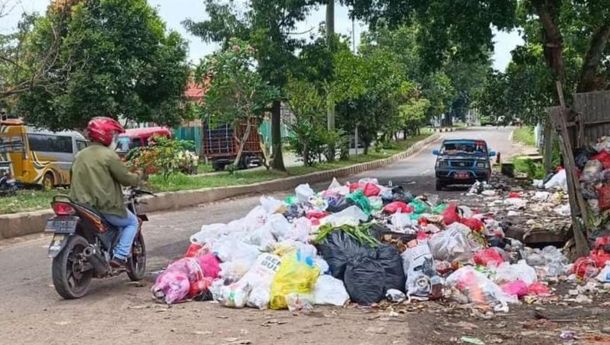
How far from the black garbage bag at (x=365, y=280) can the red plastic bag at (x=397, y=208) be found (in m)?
3.18

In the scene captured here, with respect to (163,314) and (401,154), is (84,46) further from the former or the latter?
(401,154)

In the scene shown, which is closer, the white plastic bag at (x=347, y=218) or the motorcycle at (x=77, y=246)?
the motorcycle at (x=77, y=246)

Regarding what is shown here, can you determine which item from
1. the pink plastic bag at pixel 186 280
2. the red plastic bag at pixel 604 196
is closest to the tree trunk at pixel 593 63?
the red plastic bag at pixel 604 196

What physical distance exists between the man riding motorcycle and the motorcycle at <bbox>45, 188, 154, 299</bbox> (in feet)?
0.29

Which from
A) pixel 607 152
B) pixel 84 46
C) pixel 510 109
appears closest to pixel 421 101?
pixel 510 109

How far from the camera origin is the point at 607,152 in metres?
8.49

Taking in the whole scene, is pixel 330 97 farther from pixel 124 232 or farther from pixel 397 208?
pixel 124 232

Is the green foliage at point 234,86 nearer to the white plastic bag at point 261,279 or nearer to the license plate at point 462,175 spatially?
the license plate at point 462,175

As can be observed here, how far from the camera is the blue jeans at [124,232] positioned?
7.38 m

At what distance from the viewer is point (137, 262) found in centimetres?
809

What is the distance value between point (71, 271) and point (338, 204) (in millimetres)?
4139

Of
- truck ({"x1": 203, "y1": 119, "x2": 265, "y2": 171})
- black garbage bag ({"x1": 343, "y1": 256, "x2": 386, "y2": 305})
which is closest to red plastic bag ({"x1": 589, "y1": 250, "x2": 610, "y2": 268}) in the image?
black garbage bag ({"x1": 343, "y1": 256, "x2": 386, "y2": 305})

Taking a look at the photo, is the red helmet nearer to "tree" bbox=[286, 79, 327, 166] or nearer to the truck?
"tree" bbox=[286, 79, 327, 166]

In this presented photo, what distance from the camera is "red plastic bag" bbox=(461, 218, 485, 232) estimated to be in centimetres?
927
